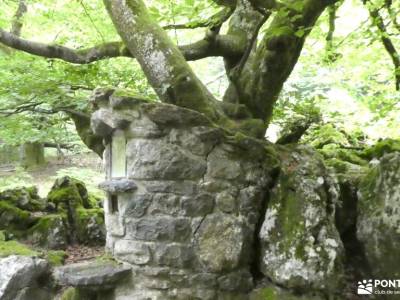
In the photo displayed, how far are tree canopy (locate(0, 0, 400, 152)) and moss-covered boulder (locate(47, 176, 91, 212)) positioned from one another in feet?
3.53

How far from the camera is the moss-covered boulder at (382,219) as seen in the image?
11.7 ft

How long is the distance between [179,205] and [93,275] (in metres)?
1.01

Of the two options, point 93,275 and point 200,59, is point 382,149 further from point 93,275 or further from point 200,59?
point 93,275

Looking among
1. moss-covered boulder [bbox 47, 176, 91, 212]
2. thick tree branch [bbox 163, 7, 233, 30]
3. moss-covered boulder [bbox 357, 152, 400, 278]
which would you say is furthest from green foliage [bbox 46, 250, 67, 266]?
moss-covered boulder [bbox 357, 152, 400, 278]

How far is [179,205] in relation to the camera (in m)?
3.80

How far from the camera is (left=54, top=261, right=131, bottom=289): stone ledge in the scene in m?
3.68

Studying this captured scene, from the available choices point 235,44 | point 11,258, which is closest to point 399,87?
point 235,44

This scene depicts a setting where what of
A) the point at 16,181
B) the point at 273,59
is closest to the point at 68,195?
the point at 273,59

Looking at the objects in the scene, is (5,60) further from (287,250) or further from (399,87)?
(399,87)

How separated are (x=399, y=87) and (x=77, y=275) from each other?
4872 millimetres

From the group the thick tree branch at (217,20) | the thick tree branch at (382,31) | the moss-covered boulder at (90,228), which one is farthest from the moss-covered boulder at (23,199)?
the thick tree branch at (382,31)

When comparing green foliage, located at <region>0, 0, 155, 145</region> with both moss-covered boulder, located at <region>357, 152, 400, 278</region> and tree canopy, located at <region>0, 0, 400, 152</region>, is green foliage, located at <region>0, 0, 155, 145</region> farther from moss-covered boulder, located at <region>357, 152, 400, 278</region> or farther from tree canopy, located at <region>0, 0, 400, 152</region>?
moss-covered boulder, located at <region>357, 152, 400, 278</region>

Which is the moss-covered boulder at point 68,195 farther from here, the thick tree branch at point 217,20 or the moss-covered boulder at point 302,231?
the moss-covered boulder at point 302,231

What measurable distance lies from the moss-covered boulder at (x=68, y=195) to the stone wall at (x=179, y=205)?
3.04m
